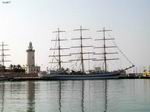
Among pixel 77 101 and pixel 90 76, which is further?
pixel 90 76

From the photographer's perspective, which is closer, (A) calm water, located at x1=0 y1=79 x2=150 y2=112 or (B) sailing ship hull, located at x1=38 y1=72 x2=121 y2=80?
(A) calm water, located at x1=0 y1=79 x2=150 y2=112

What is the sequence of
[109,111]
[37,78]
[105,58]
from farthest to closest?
[37,78], [105,58], [109,111]

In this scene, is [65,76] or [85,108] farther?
[65,76]

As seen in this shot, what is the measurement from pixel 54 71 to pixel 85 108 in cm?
15080

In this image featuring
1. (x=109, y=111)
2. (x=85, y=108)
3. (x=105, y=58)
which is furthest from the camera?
(x=105, y=58)

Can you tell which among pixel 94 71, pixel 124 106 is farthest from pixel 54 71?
pixel 124 106

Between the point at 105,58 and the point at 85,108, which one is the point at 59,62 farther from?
the point at 85,108

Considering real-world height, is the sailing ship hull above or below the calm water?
above

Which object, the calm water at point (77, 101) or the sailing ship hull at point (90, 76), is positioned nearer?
the calm water at point (77, 101)

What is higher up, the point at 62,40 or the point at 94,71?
the point at 62,40

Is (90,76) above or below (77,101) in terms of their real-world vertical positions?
above

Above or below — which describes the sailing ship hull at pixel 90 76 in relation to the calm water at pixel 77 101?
above

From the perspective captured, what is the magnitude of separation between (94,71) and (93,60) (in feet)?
16.2

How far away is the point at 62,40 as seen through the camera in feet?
598
